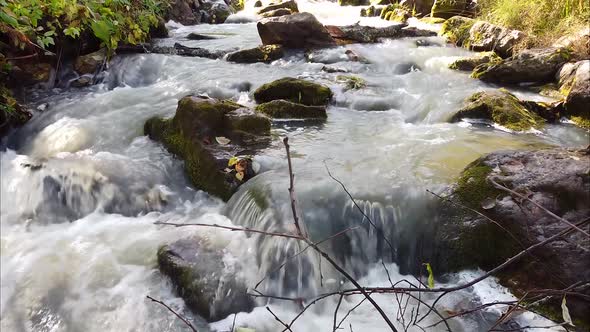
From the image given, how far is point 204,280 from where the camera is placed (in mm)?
3164

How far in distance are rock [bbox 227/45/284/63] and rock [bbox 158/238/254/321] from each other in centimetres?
605

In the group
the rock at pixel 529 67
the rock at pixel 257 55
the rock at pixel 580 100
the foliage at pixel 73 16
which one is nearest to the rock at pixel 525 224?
the rock at pixel 580 100

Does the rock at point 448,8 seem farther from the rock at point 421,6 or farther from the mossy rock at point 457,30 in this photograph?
the mossy rock at point 457,30

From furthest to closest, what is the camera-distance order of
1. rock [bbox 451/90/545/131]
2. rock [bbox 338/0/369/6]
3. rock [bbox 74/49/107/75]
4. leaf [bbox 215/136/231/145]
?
rock [bbox 338/0/369/6], rock [bbox 74/49/107/75], rock [bbox 451/90/545/131], leaf [bbox 215/136/231/145]

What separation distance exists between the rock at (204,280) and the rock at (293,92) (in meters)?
3.33

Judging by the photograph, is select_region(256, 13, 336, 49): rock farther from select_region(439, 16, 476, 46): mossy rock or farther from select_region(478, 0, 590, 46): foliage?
select_region(478, 0, 590, 46): foliage

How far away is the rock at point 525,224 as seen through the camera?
2.81 m

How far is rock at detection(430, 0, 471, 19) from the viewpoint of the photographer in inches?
461

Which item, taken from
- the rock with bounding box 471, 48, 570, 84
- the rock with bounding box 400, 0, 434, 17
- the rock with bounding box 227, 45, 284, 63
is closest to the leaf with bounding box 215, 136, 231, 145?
the rock with bounding box 227, 45, 284, 63

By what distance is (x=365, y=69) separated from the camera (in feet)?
26.9

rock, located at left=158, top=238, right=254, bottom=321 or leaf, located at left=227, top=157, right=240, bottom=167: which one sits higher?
leaf, located at left=227, top=157, right=240, bottom=167

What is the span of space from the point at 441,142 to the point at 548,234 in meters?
2.16

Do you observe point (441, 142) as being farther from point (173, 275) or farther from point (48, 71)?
point (48, 71)

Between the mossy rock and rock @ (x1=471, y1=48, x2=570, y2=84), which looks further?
the mossy rock
